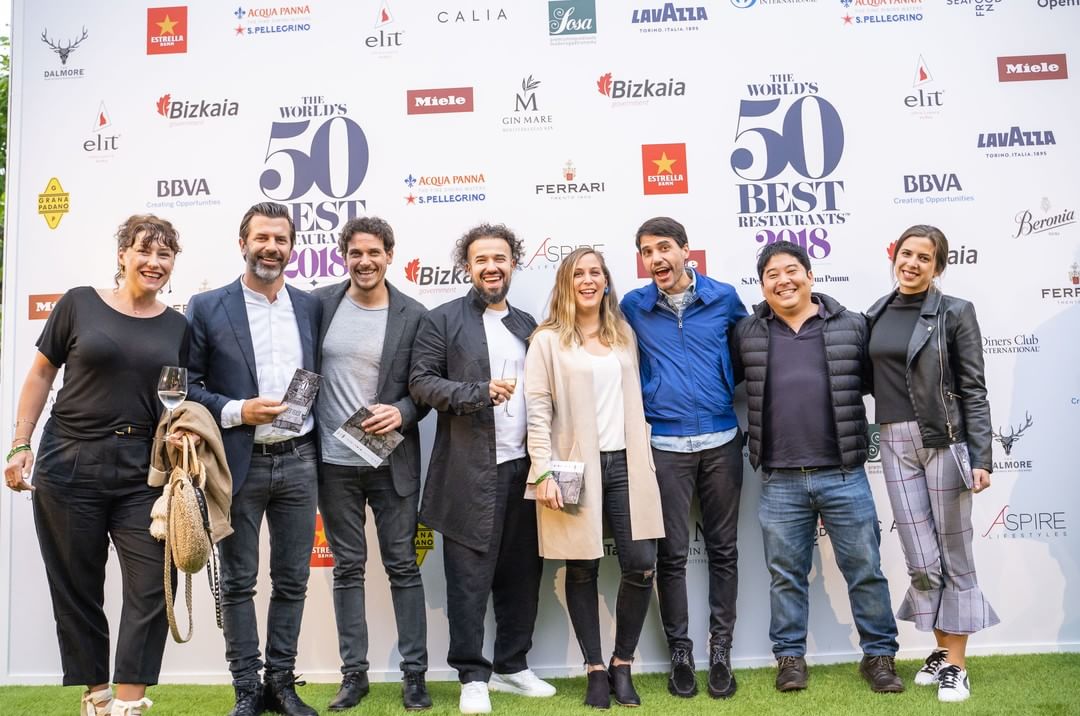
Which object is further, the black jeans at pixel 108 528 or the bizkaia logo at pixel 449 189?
the bizkaia logo at pixel 449 189

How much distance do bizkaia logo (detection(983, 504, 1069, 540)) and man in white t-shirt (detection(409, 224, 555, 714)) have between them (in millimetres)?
2300

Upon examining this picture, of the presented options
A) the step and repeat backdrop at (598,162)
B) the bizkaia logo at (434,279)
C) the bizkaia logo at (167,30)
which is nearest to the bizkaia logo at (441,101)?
the step and repeat backdrop at (598,162)

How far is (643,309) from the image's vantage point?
11.2ft

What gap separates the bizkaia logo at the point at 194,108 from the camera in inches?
156

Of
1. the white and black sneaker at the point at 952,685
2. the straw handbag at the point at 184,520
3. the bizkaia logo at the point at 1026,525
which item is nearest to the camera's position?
the straw handbag at the point at 184,520

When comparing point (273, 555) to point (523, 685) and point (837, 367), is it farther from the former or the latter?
point (837, 367)

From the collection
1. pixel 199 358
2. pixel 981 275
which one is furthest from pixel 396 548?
pixel 981 275

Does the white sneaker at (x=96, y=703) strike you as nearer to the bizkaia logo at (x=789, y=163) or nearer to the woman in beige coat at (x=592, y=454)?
the woman in beige coat at (x=592, y=454)

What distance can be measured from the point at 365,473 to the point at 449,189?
5.07ft

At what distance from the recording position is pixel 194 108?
Answer: 157 inches

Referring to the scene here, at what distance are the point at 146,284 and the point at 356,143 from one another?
1467mm

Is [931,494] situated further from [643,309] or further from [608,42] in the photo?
[608,42]

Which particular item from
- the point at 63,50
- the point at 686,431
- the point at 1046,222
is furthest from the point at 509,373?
the point at 63,50

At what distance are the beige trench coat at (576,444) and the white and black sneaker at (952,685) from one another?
1.32 m
